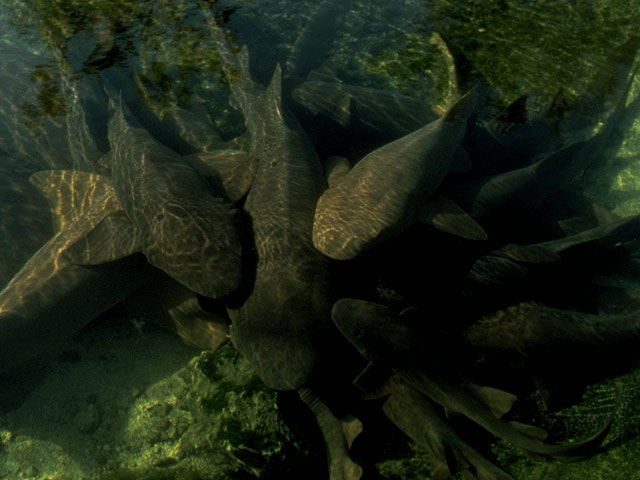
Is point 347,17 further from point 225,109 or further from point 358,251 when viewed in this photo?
point 358,251

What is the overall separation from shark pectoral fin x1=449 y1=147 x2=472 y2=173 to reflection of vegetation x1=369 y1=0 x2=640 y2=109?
2.19 meters

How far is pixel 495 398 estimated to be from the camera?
3.19 m

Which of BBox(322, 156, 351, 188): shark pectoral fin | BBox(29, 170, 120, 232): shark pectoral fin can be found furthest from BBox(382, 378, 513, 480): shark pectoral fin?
BBox(29, 170, 120, 232): shark pectoral fin

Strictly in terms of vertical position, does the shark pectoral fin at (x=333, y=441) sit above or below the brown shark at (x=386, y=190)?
below

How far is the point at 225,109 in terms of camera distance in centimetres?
720

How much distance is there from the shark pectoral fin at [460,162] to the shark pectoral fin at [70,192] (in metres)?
4.37

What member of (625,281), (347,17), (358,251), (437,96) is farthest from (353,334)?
(347,17)

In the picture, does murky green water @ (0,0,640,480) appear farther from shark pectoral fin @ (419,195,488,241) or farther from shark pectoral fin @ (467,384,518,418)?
shark pectoral fin @ (419,195,488,241)

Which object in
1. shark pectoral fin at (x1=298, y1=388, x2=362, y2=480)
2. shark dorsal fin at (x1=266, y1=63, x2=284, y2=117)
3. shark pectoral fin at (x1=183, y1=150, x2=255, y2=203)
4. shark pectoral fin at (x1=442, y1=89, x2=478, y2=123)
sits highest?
shark pectoral fin at (x1=442, y1=89, x2=478, y2=123)

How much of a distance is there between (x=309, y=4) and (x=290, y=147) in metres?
6.14

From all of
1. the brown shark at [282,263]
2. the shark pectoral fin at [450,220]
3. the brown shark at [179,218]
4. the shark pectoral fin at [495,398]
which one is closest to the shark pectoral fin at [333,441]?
the brown shark at [282,263]

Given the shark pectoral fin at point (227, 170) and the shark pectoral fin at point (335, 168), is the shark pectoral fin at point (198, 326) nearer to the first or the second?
the shark pectoral fin at point (227, 170)

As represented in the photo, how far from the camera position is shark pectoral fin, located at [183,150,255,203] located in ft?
16.6

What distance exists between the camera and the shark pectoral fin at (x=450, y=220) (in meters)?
4.25
